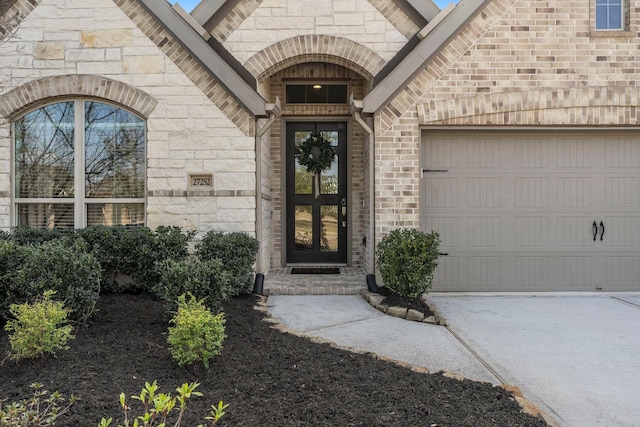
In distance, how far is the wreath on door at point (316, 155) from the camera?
8.00m

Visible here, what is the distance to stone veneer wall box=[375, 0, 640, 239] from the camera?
20.9 ft

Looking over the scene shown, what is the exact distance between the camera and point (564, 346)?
429cm

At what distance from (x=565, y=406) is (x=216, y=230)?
15.7 feet

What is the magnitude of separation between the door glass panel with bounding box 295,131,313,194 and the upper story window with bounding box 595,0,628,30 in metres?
4.83

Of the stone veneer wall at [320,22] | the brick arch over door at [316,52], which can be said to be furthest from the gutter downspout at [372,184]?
the stone veneer wall at [320,22]

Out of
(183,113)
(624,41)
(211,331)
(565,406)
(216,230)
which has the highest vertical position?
(624,41)

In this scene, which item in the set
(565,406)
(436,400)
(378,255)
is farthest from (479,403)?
(378,255)

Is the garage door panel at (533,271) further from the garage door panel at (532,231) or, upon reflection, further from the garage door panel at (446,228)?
the garage door panel at (446,228)

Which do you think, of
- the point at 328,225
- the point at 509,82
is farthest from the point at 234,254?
the point at 509,82

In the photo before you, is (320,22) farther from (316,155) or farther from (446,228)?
(446,228)

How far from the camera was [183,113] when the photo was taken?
6.41m

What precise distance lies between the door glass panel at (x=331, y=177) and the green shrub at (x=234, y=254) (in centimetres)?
249

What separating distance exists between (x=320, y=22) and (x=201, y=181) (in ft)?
9.48

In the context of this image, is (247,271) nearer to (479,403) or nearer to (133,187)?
(133,187)
